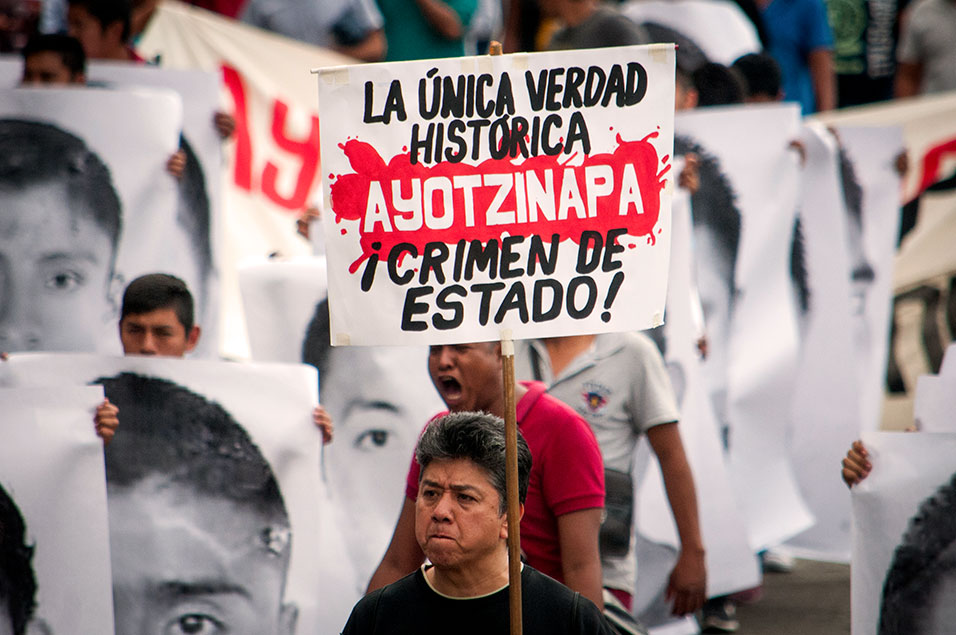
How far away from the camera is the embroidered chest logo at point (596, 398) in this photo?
4.32 m

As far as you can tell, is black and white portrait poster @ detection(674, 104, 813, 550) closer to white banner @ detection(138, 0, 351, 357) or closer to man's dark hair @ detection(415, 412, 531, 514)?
white banner @ detection(138, 0, 351, 357)

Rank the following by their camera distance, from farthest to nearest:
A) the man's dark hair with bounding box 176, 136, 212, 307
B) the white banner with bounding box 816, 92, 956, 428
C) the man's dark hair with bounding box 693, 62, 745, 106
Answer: the white banner with bounding box 816, 92, 956, 428 → the man's dark hair with bounding box 693, 62, 745, 106 → the man's dark hair with bounding box 176, 136, 212, 307

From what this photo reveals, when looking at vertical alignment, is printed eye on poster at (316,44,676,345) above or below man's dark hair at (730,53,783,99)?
below

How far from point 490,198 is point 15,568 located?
1.68 metres

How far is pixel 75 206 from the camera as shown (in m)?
5.46

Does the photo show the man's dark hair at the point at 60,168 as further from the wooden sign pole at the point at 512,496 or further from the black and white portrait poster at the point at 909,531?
the black and white portrait poster at the point at 909,531

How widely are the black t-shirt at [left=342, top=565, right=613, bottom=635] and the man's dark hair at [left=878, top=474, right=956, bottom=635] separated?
4.20 feet

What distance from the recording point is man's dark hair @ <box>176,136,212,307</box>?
590 centimetres

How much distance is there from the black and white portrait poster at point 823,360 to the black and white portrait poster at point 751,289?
12.6 inches

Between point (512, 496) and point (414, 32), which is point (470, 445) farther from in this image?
point (414, 32)

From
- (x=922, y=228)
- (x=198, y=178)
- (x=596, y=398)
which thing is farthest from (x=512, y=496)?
(x=922, y=228)

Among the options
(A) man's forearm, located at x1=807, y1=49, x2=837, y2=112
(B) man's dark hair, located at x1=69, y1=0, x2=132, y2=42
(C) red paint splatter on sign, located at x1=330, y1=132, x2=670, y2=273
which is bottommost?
(C) red paint splatter on sign, located at x1=330, y1=132, x2=670, y2=273

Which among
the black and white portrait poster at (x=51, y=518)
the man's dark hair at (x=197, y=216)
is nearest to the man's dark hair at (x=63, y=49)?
the man's dark hair at (x=197, y=216)

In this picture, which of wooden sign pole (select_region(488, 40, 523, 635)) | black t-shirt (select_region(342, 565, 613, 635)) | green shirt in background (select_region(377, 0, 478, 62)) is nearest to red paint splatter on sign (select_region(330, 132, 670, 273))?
wooden sign pole (select_region(488, 40, 523, 635))
